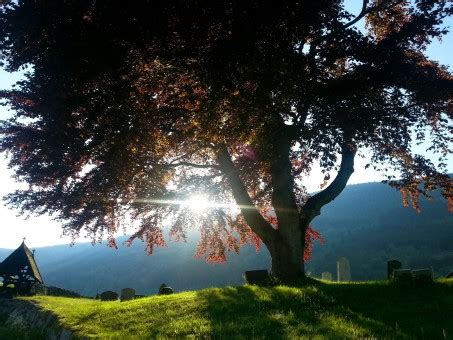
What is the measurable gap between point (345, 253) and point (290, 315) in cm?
11759

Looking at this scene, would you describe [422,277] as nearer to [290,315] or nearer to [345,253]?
[290,315]

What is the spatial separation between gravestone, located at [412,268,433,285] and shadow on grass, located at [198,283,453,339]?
0.31 meters

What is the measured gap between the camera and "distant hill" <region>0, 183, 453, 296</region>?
349 feet

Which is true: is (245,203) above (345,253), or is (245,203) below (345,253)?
above

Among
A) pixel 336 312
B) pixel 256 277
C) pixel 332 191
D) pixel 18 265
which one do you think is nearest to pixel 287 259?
pixel 256 277

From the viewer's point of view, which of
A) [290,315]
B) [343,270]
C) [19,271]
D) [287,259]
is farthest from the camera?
[19,271]

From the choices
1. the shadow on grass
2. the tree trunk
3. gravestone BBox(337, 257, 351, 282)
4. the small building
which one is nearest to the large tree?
the tree trunk

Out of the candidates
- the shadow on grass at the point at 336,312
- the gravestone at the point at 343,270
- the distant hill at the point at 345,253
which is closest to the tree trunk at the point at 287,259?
the shadow on grass at the point at 336,312

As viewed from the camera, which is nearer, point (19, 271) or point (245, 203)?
point (245, 203)

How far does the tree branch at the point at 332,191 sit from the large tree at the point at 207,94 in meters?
0.06

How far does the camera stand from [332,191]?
16156 millimetres

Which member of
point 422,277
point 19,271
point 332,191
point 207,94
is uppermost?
point 207,94

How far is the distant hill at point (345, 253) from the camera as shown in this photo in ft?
349

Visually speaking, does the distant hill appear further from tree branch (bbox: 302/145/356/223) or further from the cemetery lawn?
the cemetery lawn
